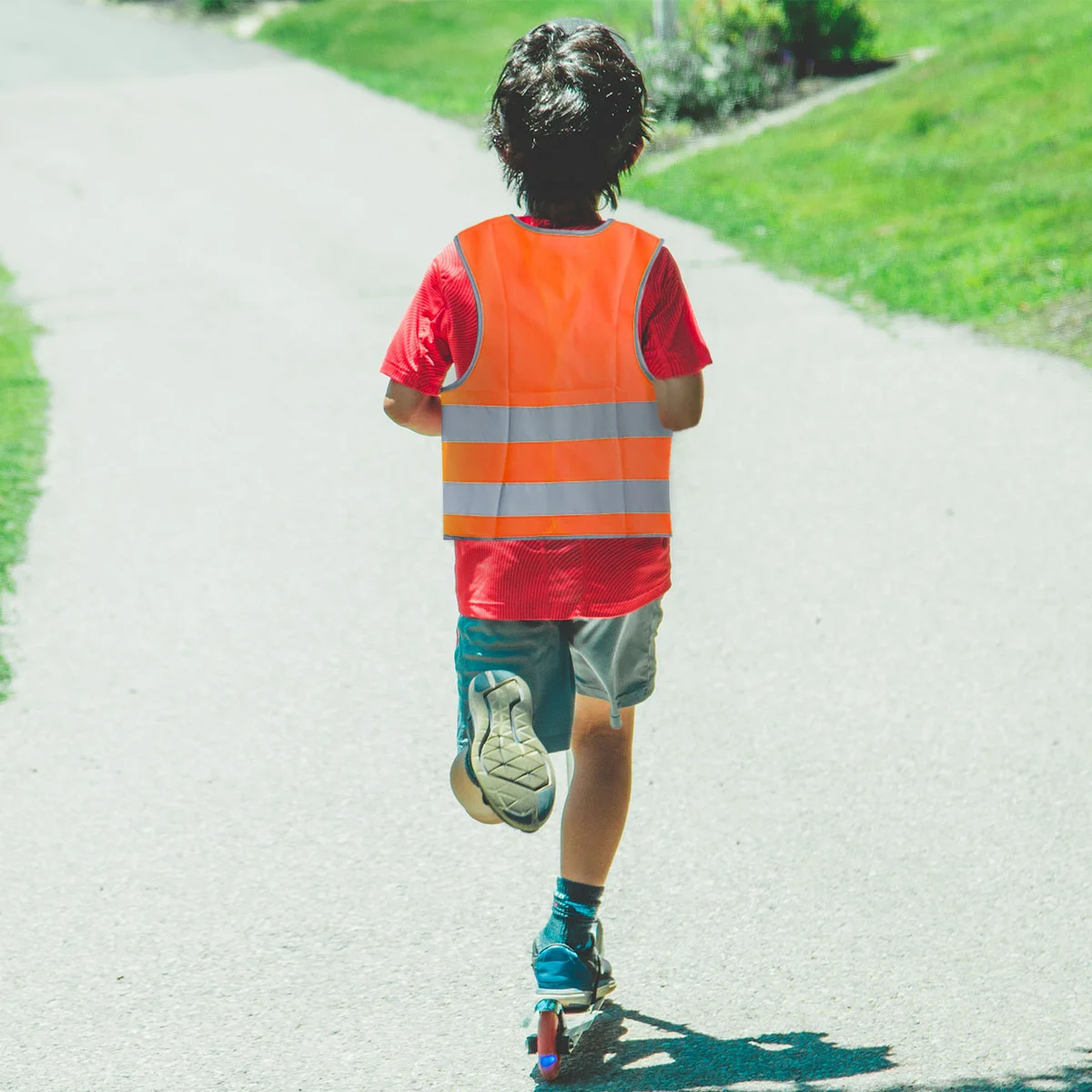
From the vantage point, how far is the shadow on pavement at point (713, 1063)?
2.99 metres

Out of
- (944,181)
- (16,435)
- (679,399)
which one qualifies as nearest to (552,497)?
(679,399)

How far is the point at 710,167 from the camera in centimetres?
1452

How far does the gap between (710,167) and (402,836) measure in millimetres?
11433

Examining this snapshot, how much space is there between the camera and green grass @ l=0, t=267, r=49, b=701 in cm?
648

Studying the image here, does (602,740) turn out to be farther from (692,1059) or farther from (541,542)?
(692,1059)

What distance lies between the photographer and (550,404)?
280 cm

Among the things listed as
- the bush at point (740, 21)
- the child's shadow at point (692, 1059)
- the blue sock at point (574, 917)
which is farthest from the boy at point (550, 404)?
the bush at point (740, 21)

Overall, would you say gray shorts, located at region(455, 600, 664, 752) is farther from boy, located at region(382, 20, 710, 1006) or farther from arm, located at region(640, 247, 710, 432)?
arm, located at region(640, 247, 710, 432)

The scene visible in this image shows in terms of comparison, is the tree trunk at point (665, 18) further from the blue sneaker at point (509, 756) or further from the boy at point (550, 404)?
the blue sneaker at point (509, 756)

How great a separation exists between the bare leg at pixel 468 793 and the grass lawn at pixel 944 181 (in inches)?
249

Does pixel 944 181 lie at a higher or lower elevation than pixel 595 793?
higher

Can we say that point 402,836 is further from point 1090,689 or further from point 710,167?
point 710,167

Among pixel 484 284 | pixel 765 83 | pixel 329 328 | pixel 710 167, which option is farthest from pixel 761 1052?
pixel 765 83

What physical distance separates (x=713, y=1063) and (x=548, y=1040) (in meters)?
0.35
